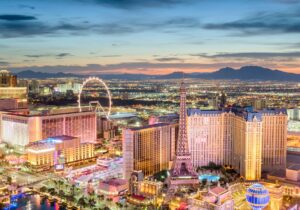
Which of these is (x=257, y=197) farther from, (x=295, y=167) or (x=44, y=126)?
(x=44, y=126)

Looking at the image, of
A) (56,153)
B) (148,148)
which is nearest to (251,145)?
(148,148)

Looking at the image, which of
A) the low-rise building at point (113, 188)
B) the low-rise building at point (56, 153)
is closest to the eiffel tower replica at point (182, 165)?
the low-rise building at point (113, 188)

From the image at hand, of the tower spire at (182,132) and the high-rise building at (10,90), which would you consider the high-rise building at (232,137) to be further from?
the high-rise building at (10,90)

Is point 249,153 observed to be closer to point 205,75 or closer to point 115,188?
point 115,188

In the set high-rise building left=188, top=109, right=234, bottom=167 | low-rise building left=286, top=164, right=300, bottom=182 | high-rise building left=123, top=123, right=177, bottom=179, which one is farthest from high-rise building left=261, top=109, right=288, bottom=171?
high-rise building left=123, top=123, right=177, bottom=179

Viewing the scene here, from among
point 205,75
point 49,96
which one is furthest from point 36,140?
point 205,75

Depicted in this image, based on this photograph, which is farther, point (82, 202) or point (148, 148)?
point (148, 148)

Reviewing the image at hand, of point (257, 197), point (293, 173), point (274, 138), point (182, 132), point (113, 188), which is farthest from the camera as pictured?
point (274, 138)
